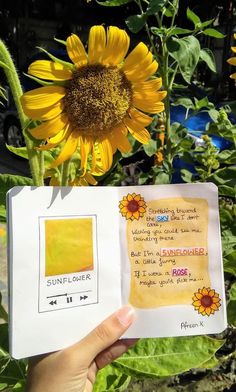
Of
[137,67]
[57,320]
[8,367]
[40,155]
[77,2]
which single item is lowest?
[8,367]

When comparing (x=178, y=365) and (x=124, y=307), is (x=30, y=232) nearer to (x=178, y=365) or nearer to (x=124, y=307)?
(x=124, y=307)

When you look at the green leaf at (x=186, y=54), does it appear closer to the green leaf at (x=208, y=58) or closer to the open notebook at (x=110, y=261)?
the green leaf at (x=208, y=58)

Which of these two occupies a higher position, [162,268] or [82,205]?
[82,205]

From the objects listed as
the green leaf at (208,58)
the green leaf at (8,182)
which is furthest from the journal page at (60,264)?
the green leaf at (208,58)

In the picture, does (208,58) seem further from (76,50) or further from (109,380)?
(109,380)

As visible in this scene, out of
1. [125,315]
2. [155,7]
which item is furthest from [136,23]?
[125,315]

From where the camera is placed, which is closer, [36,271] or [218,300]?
[36,271]

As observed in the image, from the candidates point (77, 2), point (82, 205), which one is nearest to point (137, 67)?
point (82, 205)

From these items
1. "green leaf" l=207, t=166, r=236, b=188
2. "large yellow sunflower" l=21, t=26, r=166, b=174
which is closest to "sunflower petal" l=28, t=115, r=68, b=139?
"large yellow sunflower" l=21, t=26, r=166, b=174
